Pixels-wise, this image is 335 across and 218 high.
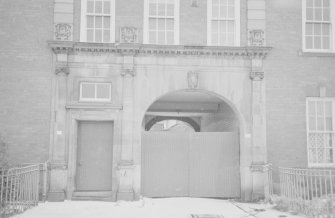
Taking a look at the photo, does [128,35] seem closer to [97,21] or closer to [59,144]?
[97,21]

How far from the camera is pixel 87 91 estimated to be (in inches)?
508

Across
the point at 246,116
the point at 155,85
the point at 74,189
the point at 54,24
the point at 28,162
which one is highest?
the point at 54,24

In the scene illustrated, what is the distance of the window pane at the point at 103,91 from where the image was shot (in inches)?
508

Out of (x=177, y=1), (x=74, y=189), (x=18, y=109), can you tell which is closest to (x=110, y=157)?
(x=74, y=189)

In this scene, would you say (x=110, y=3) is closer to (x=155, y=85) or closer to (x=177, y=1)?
(x=177, y=1)

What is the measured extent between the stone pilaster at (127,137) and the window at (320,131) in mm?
6134

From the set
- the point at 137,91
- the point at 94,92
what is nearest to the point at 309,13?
the point at 137,91

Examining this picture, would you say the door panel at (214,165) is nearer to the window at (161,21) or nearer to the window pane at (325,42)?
the window at (161,21)

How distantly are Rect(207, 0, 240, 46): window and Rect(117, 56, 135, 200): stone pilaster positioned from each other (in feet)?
9.90

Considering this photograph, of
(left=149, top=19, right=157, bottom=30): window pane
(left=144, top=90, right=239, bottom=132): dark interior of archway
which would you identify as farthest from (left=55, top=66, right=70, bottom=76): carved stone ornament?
(left=144, top=90, right=239, bottom=132): dark interior of archway

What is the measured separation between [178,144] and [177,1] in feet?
16.4

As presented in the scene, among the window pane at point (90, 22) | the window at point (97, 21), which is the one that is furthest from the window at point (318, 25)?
the window pane at point (90, 22)

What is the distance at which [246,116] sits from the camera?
1317cm

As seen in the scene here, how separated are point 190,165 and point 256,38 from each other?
4956 millimetres
